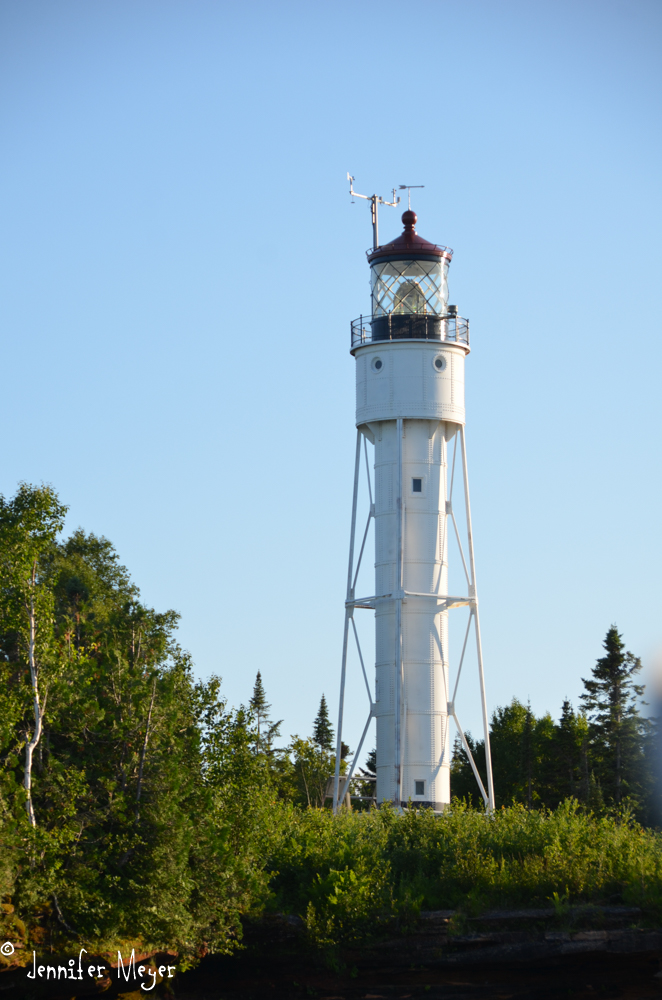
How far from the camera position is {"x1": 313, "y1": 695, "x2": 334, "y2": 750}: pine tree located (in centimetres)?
10331

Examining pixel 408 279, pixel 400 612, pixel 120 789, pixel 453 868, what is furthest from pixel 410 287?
pixel 120 789

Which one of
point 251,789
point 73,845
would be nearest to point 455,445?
point 251,789

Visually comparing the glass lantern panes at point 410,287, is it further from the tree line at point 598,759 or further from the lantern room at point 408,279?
the tree line at point 598,759

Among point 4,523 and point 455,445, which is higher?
point 455,445

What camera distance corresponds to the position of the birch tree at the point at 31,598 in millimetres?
37969

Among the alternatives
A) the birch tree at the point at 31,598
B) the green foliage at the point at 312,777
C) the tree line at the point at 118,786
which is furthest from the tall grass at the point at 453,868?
the green foliage at the point at 312,777

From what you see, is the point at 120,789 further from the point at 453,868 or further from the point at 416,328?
the point at 416,328

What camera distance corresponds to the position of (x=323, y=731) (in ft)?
343

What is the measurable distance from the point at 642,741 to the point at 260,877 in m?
33.2

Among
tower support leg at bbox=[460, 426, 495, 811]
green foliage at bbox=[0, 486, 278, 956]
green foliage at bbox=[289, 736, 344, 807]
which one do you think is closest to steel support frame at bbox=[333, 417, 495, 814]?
tower support leg at bbox=[460, 426, 495, 811]

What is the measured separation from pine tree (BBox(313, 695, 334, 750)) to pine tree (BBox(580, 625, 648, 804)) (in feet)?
113

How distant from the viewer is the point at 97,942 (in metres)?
38.1

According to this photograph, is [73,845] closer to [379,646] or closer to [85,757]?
[85,757]

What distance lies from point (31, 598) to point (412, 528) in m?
21.9
